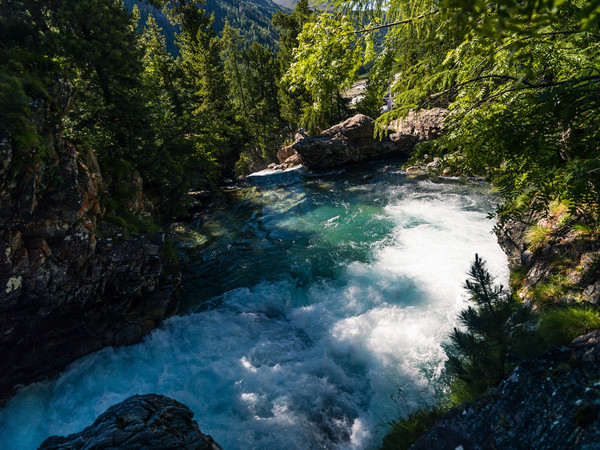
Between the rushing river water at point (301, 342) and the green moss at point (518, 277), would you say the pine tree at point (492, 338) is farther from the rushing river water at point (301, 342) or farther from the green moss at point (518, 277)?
the green moss at point (518, 277)

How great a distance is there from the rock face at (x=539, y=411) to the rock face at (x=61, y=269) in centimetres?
761

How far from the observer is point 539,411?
9.22 ft

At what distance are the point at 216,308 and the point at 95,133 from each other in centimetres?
856

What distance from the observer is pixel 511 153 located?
3.42 m

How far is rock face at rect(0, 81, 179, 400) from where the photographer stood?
589cm

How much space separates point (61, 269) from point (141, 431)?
504cm

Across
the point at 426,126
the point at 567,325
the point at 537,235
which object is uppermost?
the point at 426,126

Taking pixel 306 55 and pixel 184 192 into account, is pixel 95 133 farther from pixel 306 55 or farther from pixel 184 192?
pixel 306 55

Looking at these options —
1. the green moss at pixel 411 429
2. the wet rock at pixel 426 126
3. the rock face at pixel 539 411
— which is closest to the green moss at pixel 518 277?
the rock face at pixel 539 411

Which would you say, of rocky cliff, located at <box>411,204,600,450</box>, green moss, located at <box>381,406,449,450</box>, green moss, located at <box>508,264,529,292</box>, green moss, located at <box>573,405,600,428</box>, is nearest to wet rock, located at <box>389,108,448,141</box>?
green moss, located at <box>508,264,529,292</box>

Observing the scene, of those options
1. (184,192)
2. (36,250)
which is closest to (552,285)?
(36,250)

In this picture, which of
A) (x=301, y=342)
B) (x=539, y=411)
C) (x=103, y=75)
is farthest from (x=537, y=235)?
(x=103, y=75)

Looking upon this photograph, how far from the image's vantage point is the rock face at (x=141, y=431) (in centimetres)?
336

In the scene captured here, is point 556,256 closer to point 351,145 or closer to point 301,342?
point 301,342
